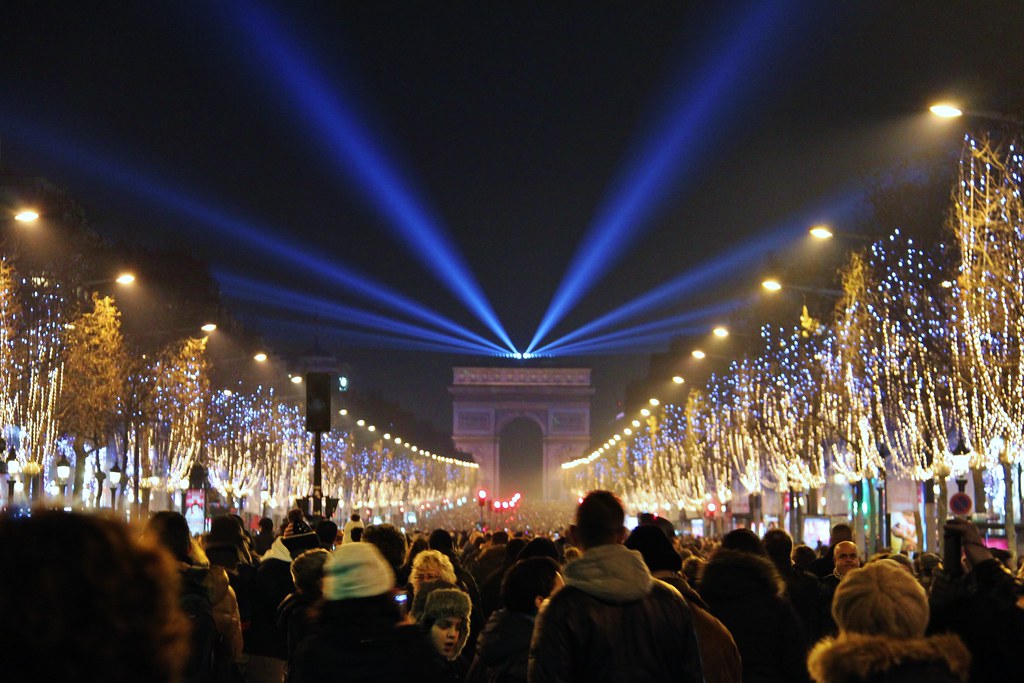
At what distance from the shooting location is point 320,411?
102 feet

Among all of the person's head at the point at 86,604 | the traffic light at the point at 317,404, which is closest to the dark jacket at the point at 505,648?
the person's head at the point at 86,604

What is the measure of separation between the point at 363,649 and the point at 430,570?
19.4 feet

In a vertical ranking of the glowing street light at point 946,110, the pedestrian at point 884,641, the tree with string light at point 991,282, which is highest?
the glowing street light at point 946,110

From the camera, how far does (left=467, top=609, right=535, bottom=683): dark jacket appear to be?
980cm

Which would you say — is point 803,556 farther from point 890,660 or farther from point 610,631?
point 890,660

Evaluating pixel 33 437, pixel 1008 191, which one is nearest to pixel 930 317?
pixel 1008 191

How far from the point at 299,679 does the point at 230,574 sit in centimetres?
747

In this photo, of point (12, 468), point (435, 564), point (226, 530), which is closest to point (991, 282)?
point (226, 530)

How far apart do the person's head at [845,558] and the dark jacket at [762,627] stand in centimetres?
633

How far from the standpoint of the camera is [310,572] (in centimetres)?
1138

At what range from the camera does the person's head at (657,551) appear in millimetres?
9859

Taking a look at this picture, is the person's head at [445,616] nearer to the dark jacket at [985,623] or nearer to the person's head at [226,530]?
the dark jacket at [985,623]

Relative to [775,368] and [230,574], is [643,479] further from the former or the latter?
→ [230,574]

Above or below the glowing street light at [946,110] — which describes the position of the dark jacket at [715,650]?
below
